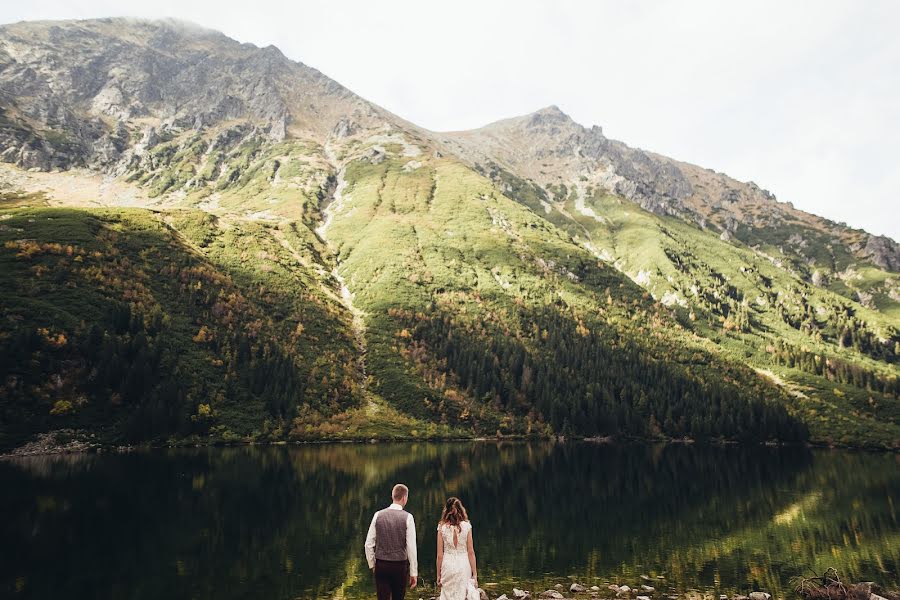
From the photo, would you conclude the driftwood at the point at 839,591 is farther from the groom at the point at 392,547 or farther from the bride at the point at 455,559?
the groom at the point at 392,547

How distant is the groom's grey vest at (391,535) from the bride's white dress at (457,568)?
145 centimetres

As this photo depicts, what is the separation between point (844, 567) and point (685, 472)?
52998 mm

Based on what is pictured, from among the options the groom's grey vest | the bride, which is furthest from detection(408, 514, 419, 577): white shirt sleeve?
the bride

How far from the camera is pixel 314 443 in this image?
399 ft

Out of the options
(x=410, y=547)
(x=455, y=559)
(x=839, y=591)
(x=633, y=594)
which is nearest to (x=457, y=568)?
(x=455, y=559)

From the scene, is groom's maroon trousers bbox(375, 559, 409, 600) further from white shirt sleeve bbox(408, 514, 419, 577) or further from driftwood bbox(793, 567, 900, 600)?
driftwood bbox(793, 567, 900, 600)

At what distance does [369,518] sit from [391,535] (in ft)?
111

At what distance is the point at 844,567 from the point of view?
118 feet

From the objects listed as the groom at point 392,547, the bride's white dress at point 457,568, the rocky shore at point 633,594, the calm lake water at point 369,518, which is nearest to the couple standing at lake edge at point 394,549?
the groom at point 392,547

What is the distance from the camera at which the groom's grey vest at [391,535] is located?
14.3 metres

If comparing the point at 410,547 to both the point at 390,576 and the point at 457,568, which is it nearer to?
the point at 390,576

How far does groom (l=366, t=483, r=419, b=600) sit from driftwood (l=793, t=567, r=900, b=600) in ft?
89.2

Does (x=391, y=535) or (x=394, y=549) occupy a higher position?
(x=391, y=535)

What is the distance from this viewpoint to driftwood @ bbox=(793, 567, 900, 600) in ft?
94.2
